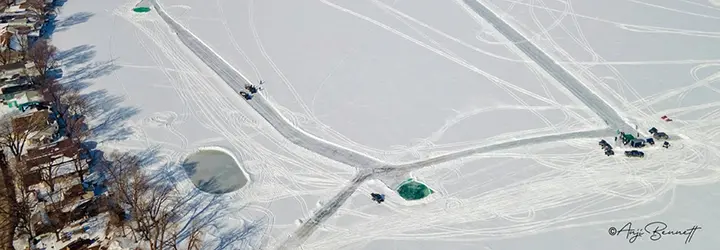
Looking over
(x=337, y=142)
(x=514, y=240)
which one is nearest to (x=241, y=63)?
(x=337, y=142)

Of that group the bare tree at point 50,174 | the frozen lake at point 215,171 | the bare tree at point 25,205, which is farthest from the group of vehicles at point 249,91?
the bare tree at point 25,205

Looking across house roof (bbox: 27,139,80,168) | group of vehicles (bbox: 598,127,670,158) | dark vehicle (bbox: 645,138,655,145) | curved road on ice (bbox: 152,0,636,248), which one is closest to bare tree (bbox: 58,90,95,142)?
house roof (bbox: 27,139,80,168)

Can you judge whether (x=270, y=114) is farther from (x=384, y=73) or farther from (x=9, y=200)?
(x=9, y=200)

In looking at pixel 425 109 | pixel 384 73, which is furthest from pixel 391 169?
pixel 384 73

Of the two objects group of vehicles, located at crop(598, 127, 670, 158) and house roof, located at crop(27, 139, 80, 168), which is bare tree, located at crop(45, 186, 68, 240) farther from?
group of vehicles, located at crop(598, 127, 670, 158)

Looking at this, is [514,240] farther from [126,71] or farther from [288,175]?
[126,71]

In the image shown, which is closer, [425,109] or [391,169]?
[391,169]

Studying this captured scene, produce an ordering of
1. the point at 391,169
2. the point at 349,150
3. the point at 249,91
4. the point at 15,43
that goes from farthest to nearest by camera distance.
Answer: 1. the point at 15,43
2. the point at 249,91
3. the point at 349,150
4. the point at 391,169

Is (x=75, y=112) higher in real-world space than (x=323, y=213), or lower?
higher
